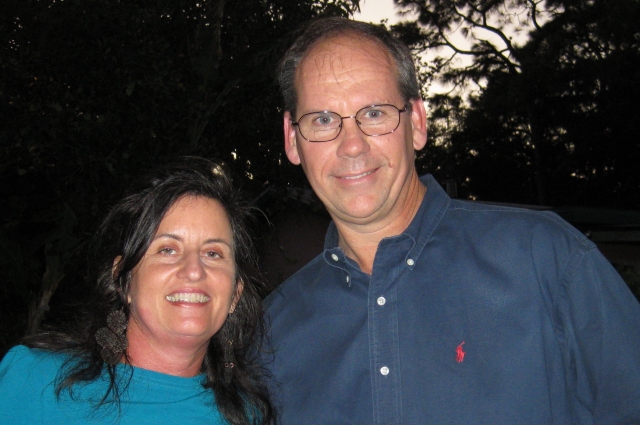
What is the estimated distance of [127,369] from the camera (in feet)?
8.20

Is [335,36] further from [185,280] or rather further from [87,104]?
[87,104]

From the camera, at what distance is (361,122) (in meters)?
2.42

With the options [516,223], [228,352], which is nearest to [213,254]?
[228,352]

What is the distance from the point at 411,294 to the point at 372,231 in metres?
0.30

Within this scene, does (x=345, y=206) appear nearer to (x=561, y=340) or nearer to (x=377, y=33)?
(x=377, y=33)

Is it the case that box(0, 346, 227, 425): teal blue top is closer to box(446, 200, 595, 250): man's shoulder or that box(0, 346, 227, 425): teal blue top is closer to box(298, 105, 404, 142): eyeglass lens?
box(298, 105, 404, 142): eyeglass lens

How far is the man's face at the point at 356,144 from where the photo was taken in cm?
239

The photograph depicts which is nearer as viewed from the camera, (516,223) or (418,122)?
(516,223)

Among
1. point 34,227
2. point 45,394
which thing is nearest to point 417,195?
point 45,394

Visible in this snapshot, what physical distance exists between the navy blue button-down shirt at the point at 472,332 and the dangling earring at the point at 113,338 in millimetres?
680

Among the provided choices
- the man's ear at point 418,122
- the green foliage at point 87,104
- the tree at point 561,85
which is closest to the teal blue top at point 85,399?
the man's ear at point 418,122

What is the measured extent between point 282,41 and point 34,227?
11.8ft

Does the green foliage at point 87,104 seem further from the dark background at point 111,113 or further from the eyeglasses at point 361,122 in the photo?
the eyeglasses at point 361,122

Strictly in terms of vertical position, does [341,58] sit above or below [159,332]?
above
